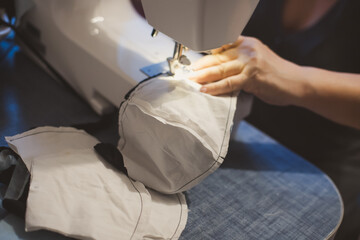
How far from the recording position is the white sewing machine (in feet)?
2.29

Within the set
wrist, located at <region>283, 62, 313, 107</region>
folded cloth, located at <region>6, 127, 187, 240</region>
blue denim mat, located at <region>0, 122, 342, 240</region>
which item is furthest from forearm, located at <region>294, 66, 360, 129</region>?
folded cloth, located at <region>6, 127, 187, 240</region>

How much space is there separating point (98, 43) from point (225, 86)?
29cm

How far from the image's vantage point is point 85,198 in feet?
1.72

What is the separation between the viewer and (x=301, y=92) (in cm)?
73

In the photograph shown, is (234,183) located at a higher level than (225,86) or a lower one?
lower

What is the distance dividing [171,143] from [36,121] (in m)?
0.30

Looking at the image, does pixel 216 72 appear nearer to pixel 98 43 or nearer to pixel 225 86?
pixel 225 86

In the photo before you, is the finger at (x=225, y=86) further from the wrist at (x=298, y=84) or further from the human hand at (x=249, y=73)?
the wrist at (x=298, y=84)

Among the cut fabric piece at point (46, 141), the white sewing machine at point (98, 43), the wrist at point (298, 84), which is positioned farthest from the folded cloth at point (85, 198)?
the wrist at point (298, 84)

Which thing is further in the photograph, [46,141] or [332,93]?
[332,93]

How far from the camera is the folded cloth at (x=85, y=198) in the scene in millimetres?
491

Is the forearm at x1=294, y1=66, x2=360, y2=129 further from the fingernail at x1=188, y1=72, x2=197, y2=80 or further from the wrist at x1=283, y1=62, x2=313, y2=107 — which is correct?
the fingernail at x1=188, y1=72, x2=197, y2=80

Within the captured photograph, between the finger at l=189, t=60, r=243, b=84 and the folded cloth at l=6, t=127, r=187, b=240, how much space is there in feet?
0.71

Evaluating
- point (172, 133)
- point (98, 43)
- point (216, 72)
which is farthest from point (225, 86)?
point (98, 43)
